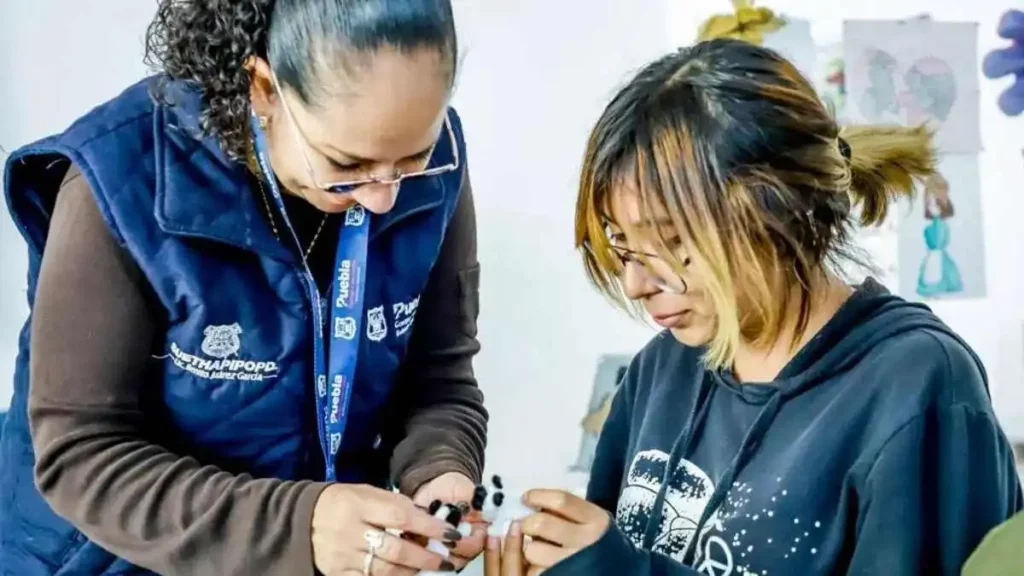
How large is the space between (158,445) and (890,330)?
0.68m

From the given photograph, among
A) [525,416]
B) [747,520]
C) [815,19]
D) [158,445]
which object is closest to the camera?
[747,520]

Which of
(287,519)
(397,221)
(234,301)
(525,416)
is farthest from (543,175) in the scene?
(287,519)

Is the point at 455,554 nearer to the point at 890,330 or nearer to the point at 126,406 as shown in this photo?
the point at 126,406

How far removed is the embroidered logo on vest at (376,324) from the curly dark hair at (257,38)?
0.21 metres

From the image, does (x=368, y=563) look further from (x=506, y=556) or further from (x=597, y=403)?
(x=597, y=403)

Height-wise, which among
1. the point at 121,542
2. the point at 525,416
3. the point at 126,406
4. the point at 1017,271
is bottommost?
the point at 525,416

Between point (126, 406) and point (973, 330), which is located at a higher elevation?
point (126, 406)

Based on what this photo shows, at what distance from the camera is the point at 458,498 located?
108cm

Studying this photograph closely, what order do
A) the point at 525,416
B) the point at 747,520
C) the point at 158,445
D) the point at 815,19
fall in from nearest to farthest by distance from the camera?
1. the point at 747,520
2. the point at 158,445
3. the point at 815,19
4. the point at 525,416

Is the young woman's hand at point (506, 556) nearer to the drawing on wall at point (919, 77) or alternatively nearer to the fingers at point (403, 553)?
the fingers at point (403, 553)

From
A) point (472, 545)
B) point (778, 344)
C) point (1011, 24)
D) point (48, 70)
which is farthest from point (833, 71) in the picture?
point (48, 70)

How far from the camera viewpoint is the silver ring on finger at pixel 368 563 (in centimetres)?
94

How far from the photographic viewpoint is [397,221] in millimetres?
1119

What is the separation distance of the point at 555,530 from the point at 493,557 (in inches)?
4.7
